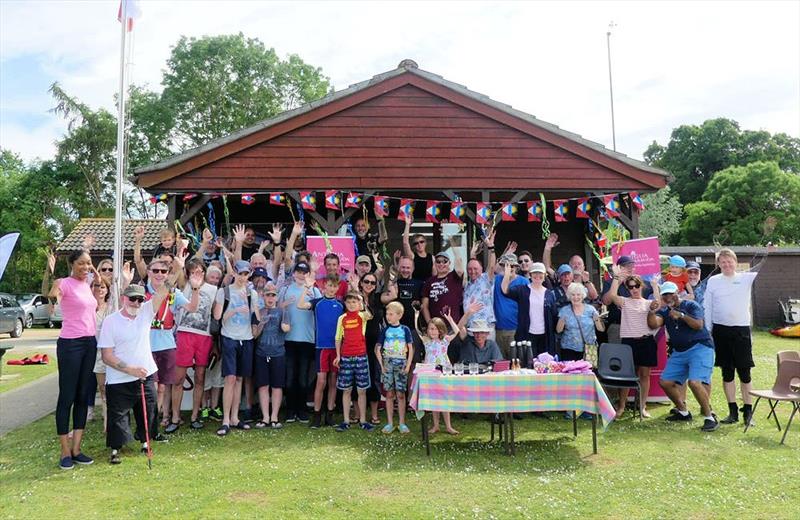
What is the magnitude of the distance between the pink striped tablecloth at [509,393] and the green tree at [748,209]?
97.2ft


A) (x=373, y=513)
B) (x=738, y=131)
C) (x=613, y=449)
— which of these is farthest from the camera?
(x=738, y=131)

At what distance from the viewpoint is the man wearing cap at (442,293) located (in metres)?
6.94

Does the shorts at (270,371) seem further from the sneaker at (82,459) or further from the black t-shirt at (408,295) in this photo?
the sneaker at (82,459)

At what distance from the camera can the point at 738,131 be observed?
44.9m

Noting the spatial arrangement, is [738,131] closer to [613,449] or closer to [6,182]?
[613,449]

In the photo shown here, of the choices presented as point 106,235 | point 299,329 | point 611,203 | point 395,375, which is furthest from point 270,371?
point 106,235

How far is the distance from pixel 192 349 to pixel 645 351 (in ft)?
18.1

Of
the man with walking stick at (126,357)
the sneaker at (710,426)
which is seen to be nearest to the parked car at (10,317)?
the man with walking stick at (126,357)

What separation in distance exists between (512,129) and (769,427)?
6.06m

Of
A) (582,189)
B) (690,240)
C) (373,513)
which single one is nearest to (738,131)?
(690,240)

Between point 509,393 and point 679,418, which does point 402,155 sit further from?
point 679,418

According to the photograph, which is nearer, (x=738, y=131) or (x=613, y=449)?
(x=613, y=449)

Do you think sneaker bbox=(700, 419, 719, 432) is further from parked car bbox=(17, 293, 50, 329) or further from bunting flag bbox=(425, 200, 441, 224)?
parked car bbox=(17, 293, 50, 329)

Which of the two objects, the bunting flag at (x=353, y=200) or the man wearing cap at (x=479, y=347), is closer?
the man wearing cap at (x=479, y=347)
